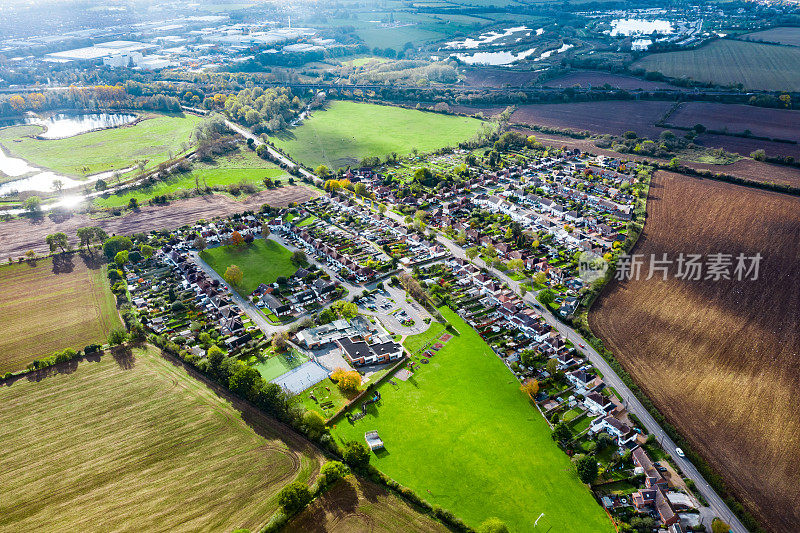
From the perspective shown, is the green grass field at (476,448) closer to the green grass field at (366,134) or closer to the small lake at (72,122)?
the green grass field at (366,134)

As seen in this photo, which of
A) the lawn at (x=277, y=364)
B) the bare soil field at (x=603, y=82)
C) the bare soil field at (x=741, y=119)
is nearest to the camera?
the lawn at (x=277, y=364)

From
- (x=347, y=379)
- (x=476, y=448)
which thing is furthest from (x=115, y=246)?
(x=476, y=448)

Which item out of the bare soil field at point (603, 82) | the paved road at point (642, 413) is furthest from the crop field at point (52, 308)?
the bare soil field at point (603, 82)

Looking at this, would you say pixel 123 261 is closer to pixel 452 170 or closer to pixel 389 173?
pixel 389 173

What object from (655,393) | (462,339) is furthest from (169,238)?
(655,393)

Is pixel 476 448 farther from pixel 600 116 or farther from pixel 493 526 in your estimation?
pixel 600 116

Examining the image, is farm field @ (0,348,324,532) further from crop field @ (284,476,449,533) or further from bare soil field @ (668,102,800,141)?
bare soil field @ (668,102,800,141)
